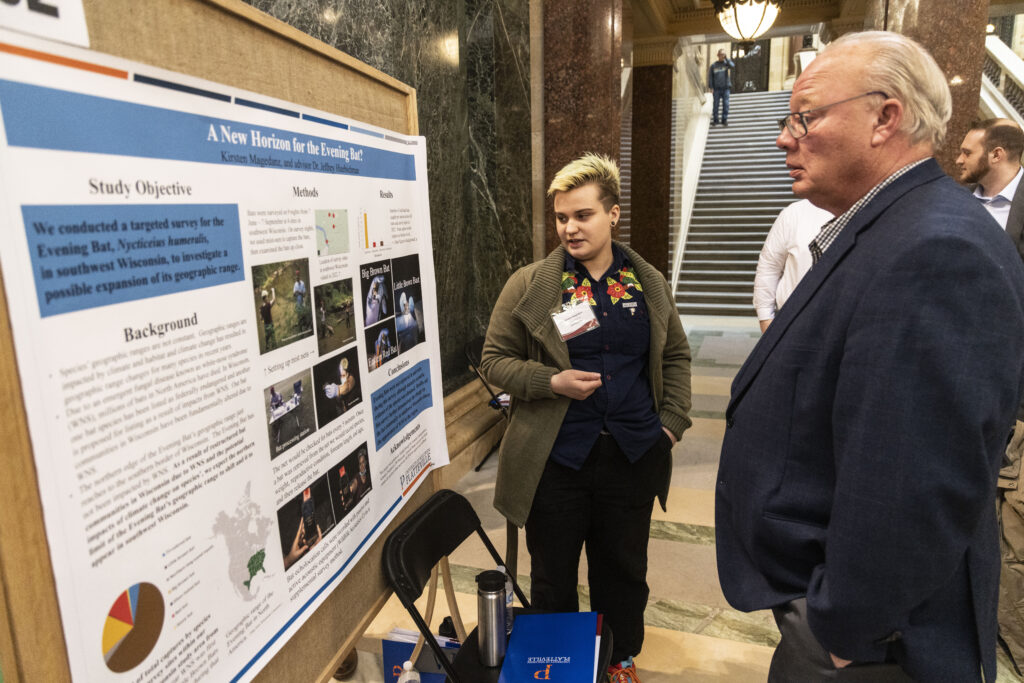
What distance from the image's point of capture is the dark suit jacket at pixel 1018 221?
2.68 m

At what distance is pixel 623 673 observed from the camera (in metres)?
2.30

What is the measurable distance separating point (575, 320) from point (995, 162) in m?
2.67

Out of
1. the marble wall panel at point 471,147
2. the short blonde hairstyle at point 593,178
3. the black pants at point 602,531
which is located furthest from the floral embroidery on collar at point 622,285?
the marble wall panel at point 471,147

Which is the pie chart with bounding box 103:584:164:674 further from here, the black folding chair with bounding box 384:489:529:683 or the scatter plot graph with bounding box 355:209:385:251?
the scatter plot graph with bounding box 355:209:385:251

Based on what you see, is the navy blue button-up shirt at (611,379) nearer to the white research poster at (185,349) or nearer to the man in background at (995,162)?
the white research poster at (185,349)

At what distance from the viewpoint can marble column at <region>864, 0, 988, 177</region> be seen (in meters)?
3.54

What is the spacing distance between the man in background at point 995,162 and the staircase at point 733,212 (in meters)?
6.53

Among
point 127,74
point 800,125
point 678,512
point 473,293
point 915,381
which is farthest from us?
point 473,293

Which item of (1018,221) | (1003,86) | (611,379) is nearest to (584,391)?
(611,379)

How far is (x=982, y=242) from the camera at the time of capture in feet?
3.28

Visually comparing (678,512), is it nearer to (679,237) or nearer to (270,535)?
(270,535)

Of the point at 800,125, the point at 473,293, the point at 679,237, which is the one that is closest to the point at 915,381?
the point at 800,125

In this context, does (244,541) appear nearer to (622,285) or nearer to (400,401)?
(400,401)

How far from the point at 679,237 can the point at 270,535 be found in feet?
36.1
